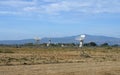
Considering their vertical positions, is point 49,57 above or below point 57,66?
above

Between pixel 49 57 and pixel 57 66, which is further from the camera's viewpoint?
pixel 49 57

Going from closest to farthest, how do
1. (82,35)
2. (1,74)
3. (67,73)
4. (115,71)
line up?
(1,74) < (67,73) < (115,71) < (82,35)

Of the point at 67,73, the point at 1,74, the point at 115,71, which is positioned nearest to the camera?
Answer: the point at 1,74

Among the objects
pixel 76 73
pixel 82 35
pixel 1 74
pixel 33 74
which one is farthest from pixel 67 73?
pixel 82 35

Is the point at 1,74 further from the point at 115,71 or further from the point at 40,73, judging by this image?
the point at 115,71

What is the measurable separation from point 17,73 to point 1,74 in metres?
1.23

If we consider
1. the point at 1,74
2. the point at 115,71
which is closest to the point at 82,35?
the point at 115,71

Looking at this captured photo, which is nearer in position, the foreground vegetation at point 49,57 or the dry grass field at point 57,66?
the dry grass field at point 57,66

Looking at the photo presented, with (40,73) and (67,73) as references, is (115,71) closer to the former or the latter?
(67,73)

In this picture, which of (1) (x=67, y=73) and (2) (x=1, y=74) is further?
(1) (x=67, y=73)

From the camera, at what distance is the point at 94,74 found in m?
27.3

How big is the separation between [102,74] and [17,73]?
244 inches

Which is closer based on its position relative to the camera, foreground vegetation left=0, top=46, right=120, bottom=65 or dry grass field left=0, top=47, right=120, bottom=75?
dry grass field left=0, top=47, right=120, bottom=75

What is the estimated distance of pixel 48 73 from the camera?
2650cm
